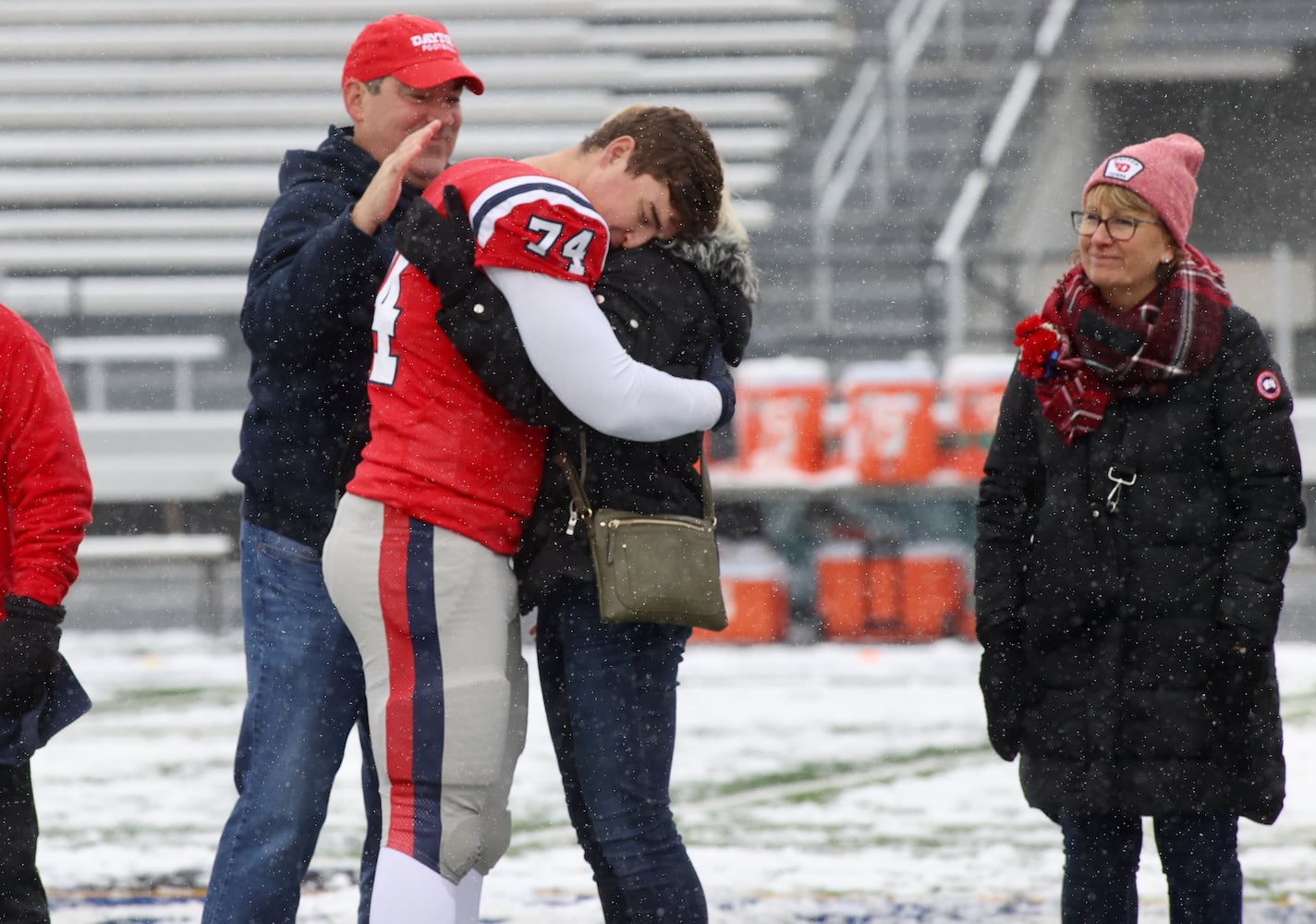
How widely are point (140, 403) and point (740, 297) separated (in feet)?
33.3

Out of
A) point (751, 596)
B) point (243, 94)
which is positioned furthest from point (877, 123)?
point (751, 596)

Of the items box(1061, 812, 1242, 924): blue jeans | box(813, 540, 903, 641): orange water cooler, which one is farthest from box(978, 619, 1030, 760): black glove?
box(813, 540, 903, 641): orange water cooler

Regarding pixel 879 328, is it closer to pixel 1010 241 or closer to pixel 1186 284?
pixel 1010 241

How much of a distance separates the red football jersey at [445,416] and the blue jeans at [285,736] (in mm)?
337

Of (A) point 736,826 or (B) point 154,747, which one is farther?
(B) point 154,747

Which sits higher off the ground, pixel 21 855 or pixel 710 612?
pixel 710 612

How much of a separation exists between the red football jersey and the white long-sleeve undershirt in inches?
1.8

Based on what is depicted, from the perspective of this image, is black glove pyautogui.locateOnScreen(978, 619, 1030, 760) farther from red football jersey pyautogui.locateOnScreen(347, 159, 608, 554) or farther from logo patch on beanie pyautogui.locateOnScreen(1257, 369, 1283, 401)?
red football jersey pyautogui.locateOnScreen(347, 159, 608, 554)

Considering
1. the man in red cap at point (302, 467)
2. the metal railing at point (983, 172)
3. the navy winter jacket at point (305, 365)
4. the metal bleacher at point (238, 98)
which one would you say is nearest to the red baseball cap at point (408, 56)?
the man in red cap at point (302, 467)

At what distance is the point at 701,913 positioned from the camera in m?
2.75

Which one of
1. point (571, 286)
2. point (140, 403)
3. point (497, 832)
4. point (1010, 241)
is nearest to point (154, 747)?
point (497, 832)

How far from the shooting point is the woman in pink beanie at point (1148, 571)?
296 centimetres

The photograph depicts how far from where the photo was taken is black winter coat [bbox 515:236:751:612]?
105 inches

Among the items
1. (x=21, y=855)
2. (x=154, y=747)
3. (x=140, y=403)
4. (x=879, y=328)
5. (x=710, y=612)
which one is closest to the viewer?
(x=710, y=612)
